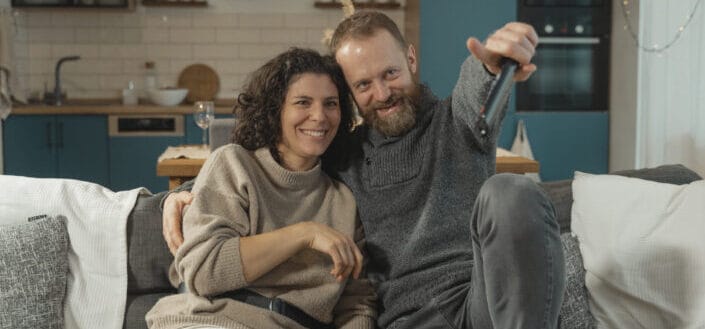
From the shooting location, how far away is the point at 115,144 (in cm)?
562

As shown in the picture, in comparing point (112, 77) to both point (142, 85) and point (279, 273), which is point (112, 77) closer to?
point (142, 85)

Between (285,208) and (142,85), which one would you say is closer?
(285,208)

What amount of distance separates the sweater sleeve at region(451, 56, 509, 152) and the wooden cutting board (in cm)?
412

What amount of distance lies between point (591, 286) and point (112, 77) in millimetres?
4401

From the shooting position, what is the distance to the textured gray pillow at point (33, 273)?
7.38 ft

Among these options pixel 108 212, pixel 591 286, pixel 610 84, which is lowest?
pixel 591 286

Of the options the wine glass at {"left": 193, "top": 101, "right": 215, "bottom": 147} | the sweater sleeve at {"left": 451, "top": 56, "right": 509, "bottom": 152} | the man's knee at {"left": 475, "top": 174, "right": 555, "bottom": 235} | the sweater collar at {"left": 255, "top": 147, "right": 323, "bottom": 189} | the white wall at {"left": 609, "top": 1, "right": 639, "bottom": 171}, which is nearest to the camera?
the man's knee at {"left": 475, "top": 174, "right": 555, "bottom": 235}

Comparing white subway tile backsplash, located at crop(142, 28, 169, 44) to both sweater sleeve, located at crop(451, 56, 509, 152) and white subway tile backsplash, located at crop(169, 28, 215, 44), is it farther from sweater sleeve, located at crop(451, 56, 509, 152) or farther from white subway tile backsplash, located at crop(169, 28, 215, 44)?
sweater sleeve, located at crop(451, 56, 509, 152)

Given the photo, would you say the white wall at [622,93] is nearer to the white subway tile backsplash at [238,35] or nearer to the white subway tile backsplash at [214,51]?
the white subway tile backsplash at [238,35]

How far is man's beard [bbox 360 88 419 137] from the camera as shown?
2232 millimetres

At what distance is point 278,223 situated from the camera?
2148mm


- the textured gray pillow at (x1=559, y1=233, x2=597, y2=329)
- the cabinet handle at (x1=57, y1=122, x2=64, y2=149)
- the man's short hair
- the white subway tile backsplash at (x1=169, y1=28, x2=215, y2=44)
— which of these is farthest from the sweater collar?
the white subway tile backsplash at (x1=169, y1=28, x2=215, y2=44)

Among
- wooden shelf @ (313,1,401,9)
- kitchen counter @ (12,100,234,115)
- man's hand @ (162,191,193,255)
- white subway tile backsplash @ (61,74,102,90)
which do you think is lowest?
man's hand @ (162,191,193,255)

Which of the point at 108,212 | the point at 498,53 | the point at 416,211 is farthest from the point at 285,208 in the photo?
the point at 498,53
